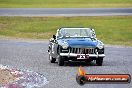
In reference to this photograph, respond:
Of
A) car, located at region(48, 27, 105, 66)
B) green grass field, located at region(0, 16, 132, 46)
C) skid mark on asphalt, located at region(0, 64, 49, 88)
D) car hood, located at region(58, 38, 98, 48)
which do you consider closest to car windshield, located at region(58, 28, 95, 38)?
car, located at region(48, 27, 105, 66)

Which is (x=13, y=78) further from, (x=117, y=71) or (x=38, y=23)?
(x=38, y=23)

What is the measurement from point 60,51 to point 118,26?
80.1 feet

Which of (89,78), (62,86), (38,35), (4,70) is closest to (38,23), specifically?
(38,35)

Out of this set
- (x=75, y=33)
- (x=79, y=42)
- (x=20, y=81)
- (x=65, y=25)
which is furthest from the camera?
(x=65, y=25)

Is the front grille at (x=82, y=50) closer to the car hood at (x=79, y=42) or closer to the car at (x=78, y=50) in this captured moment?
the car at (x=78, y=50)

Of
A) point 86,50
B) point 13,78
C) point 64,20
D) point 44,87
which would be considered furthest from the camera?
point 64,20

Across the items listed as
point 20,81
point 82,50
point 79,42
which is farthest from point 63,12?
point 20,81

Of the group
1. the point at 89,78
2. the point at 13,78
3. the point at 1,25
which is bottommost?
the point at 1,25

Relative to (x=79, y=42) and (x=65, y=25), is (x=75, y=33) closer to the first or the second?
(x=79, y=42)

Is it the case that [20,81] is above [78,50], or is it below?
above

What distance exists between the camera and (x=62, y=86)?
11664 mm

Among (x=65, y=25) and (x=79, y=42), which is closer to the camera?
(x=79, y=42)

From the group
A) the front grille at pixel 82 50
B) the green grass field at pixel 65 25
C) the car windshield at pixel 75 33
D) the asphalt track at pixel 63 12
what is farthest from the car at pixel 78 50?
the asphalt track at pixel 63 12

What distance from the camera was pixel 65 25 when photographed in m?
→ 41.8
